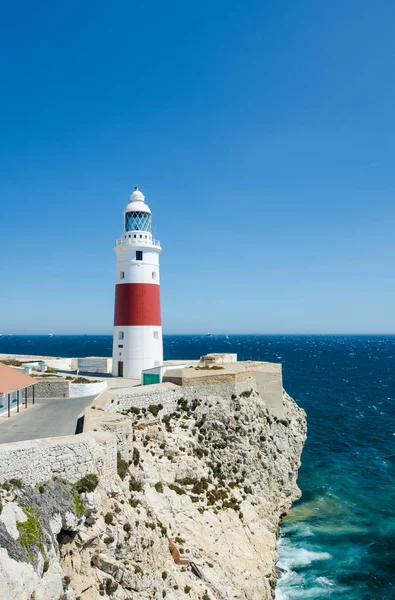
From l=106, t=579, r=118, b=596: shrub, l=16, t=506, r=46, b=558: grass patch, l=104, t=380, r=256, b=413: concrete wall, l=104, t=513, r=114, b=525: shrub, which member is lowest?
l=106, t=579, r=118, b=596: shrub

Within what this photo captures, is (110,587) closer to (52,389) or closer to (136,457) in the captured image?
(136,457)

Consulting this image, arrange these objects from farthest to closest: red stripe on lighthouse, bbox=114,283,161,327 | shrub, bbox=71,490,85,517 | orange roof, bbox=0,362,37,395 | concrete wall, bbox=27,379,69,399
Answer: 1. red stripe on lighthouse, bbox=114,283,161,327
2. concrete wall, bbox=27,379,69,399
3. orange roof, bbox=0,362,37,395
4. shrub, bbox=71,490,85,517

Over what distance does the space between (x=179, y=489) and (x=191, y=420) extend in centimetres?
527

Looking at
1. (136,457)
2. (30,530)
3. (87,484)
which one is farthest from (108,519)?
(136,457)

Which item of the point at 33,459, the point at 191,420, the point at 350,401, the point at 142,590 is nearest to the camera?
the point at 33,459

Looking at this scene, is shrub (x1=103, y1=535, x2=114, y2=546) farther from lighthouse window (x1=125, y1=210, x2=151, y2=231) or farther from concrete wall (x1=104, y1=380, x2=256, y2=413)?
lighthouse window (x1=125, y1=210, x2=151, y2=231)

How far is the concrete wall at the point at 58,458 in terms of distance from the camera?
49.6 feet

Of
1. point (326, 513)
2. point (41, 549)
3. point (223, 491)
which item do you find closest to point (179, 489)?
point (223, 491)

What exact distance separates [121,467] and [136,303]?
1714 cm

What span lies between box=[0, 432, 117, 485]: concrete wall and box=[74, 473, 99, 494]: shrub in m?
0.22

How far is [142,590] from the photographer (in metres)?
16.7

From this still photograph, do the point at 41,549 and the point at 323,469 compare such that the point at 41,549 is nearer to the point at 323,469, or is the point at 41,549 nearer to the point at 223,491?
the point at 223,491

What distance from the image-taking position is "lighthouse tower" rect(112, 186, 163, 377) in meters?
35.4

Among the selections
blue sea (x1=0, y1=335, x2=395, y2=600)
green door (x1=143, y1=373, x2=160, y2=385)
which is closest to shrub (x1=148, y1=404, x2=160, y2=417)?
green door (x1=143, y1=373, x2=160, y2=385)
